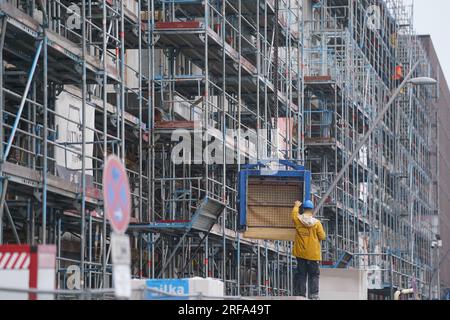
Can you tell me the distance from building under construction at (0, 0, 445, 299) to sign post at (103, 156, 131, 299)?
7111 mm

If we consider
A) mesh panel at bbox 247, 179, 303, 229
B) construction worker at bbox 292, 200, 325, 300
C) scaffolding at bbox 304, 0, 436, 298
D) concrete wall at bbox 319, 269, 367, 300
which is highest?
scaffolding at bbox 304, 0, 436, 298

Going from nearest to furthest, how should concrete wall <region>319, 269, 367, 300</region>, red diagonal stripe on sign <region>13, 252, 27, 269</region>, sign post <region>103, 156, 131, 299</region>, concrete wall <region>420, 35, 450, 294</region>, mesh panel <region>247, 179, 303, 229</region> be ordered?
sign post <region>103, 156, 131, 299</region>, red diagonal stripe on sign <region>13, 252, 27, 269</region>, concrete wall <region>319, 269, 367, 300</region>, mesh panel <region>247, 179, 303, 229</region>, concrete wall <region>420, 35, 450, 294</region>

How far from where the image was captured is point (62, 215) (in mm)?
24359

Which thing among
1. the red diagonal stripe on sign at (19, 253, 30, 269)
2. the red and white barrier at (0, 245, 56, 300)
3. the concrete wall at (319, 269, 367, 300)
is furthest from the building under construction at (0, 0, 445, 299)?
the red diagonal stripe on sign at (19, 253, 30, 269)

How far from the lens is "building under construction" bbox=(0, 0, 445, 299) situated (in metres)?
22.2

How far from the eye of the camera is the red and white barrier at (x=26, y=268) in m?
12.6

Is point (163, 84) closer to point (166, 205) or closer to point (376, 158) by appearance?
point (166, 205)

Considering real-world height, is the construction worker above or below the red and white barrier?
above

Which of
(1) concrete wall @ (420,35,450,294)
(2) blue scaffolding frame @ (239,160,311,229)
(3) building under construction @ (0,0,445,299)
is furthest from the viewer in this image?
(1) concrete wall @ (420,35,450,294)

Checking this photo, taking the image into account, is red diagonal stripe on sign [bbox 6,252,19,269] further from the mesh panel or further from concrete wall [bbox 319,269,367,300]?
the mesh panel

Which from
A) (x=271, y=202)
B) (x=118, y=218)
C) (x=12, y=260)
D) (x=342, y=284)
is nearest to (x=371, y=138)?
(x=271, y=202)

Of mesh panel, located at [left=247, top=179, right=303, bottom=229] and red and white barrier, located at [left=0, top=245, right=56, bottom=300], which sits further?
mesh panel, located at [left=247, top=179, right=303, bottom=229]

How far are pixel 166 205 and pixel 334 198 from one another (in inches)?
636

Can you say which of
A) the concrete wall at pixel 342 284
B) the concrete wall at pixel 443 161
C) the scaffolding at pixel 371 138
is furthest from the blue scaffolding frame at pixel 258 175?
the concrete wall at pixel 443 161
